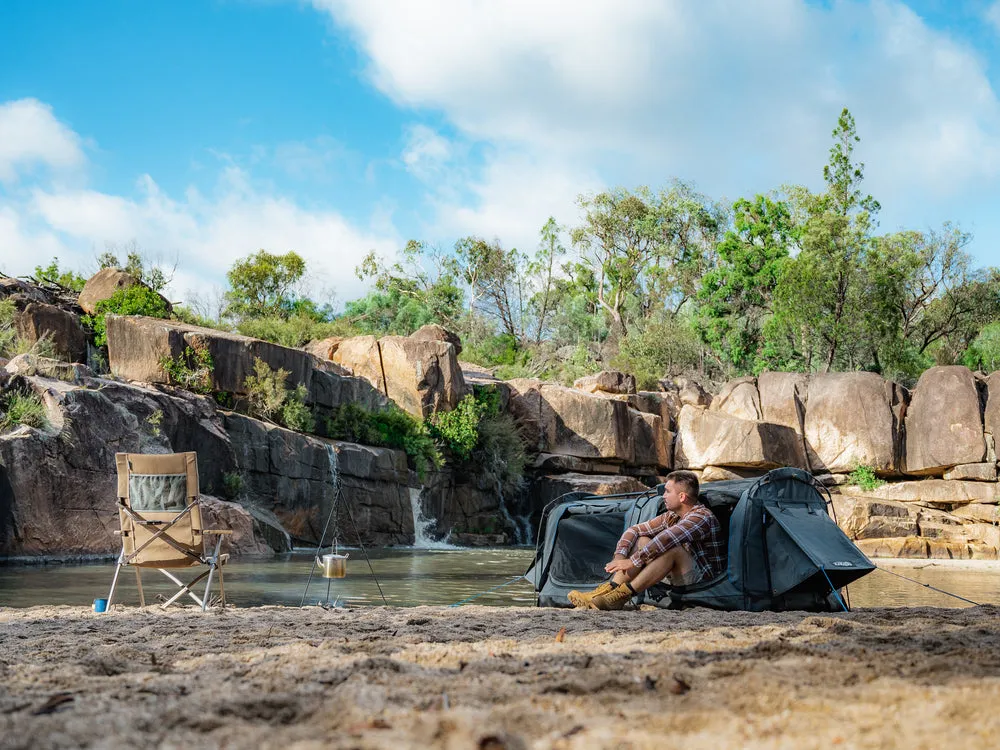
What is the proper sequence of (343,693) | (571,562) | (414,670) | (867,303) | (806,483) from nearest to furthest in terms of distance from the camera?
(343,693) < (414,670) < (806,483) < (571,562) < (867,303)

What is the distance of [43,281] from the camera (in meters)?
24.1

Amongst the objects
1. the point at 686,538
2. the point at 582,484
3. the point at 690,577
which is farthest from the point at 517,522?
the point at 686,538

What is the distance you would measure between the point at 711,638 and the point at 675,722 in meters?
2.01

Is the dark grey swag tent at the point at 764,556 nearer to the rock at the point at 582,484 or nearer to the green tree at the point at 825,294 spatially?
the rock at the point at 582,484

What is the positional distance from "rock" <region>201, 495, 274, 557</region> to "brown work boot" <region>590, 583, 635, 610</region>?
887 centimetres

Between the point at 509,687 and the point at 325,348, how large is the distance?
24.4m

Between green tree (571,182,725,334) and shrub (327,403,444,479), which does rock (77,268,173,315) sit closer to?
shrub (327,403,444,479)

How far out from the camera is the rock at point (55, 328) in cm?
1873

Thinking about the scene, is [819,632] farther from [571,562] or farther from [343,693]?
[571,562]

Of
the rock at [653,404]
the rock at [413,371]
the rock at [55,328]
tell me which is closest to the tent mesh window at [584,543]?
the rock at [55,328]

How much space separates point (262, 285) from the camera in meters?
37.7

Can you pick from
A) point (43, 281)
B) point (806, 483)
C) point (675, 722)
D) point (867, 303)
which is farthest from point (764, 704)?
point (867, 303)

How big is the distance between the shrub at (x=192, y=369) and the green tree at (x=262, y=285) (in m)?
16.8

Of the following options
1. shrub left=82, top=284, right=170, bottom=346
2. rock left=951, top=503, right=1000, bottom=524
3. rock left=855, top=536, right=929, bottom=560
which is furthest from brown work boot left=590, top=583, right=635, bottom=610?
rock left=951, top=503, right=1000, bottom=524
